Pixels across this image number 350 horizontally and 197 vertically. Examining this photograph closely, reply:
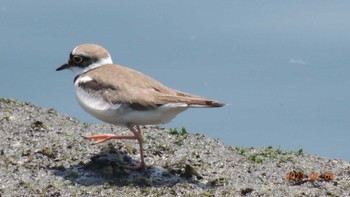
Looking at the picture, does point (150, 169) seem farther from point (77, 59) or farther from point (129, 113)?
point (77, 59)

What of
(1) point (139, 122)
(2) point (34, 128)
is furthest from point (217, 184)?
(2) point (34, 128)

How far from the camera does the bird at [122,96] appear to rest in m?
9.53

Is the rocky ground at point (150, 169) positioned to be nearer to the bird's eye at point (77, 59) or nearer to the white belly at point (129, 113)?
the white belly at point (129, 113)

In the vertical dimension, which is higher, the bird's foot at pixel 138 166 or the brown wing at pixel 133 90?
the brown wing at pixel 133 90

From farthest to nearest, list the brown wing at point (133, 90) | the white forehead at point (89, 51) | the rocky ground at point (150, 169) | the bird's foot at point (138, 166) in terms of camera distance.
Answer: the white forehead at point (89, 51)
the bird's foot at point (138, 166)
the brown wing at point (133, 90)
the rocky ground at point (150, 169)

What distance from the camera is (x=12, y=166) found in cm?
950

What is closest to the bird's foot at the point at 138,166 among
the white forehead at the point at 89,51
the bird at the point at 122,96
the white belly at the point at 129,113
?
the bird at the point at 122,96

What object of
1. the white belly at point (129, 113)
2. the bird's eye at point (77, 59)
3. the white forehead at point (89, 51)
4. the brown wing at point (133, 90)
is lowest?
the white belly at point (129, 113)

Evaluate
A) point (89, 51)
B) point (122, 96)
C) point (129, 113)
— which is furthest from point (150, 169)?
point (89, 51)

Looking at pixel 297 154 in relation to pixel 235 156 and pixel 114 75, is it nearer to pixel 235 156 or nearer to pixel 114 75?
pixel 235 156

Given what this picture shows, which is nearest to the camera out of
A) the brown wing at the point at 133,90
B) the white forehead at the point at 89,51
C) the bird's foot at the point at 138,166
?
the brown wing at the point at 133,90

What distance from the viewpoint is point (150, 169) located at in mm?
9797

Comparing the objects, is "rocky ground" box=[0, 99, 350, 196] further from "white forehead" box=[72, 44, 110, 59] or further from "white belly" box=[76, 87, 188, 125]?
"white forehead" box=[72, 44, 110, 59]

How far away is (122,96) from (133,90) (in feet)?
0.49
